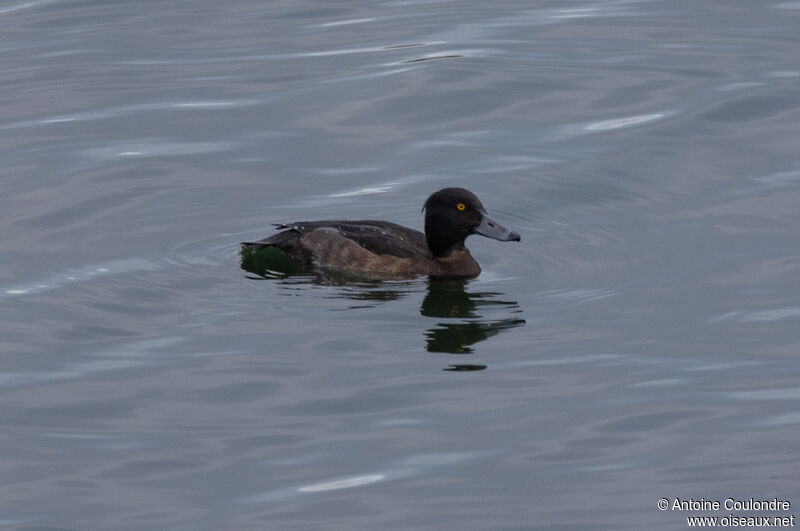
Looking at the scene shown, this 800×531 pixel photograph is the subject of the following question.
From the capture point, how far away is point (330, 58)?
2025 cm

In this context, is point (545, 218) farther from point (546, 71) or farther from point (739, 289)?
point (546, 71)

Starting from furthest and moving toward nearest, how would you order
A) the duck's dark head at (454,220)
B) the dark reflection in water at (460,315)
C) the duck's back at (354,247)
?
the duck's dark head at (454,220) → the duck's back at (354,247) → the dark reflection in water at (460,315)

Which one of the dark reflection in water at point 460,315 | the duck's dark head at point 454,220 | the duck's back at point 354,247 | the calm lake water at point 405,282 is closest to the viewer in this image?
the calm lake water at point 405,282

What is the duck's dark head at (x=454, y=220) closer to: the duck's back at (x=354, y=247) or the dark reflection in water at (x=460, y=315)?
the duck's back at (x=354, y=247)

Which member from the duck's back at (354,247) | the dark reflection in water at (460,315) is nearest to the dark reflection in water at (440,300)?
the dark reflection in water at (460,315)

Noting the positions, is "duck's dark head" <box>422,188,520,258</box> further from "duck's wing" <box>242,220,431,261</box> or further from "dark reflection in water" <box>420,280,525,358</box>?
"dark reflection in water" <box>420,280,525,358</box>

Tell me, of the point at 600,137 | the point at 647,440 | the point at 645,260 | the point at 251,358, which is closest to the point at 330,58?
the point at 600,137

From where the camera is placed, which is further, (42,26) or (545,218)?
(42,26)

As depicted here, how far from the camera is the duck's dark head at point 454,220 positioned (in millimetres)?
13344

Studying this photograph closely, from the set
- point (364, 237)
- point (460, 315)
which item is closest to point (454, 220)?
point (364, 237)

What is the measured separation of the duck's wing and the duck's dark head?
0.19 metres

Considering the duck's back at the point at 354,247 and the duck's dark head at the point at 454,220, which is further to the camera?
the duck's dark head at the point at 454,220

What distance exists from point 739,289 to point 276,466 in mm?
4799

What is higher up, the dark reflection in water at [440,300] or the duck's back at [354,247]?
the duck's back at [354,247]
